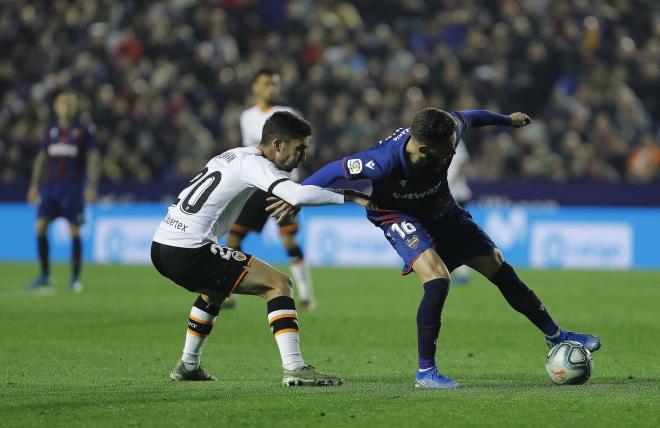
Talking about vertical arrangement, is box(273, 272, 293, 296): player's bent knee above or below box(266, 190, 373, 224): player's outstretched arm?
below

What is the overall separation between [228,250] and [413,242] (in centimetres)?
115

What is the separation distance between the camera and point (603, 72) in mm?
21281

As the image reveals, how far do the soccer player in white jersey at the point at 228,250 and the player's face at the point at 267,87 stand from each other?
4954mm

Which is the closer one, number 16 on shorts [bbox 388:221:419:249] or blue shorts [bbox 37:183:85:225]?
number 16 on shorts [bbox 388:221:419:249]

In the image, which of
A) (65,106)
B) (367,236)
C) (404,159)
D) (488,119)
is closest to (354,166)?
(404,159)

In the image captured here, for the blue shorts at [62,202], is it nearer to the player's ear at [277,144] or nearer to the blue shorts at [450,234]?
the blue shorts at [450,234]

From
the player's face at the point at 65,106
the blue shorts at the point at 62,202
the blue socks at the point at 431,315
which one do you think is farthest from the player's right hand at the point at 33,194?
the blue socks at the point at 431,315

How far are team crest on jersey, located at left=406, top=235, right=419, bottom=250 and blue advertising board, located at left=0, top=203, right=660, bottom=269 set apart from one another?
11508mm

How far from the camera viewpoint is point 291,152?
704 cm

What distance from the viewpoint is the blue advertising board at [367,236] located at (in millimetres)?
18828

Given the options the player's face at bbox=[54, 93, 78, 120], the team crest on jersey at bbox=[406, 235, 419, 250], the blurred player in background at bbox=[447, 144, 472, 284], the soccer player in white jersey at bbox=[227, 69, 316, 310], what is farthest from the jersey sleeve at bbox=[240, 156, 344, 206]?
the blurred player in background at bbox=[447, 144, 472, 284]

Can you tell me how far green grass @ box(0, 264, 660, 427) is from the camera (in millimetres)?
5953

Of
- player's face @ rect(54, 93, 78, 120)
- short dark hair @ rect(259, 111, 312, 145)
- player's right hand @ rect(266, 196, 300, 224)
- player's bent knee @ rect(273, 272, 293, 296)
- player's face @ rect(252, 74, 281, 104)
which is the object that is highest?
player's face @ rect(54, 93, 78, 120)

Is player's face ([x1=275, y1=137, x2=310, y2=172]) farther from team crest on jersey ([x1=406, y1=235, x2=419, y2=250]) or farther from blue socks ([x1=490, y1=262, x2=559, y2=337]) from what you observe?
blue socks ([x1=490, y1=262, x2=559, y2=337])
